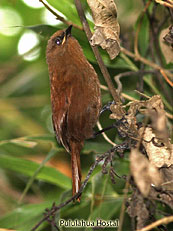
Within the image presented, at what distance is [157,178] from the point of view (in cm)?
145

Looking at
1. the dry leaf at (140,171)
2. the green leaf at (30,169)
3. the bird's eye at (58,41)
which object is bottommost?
the green leaf at (30,169)

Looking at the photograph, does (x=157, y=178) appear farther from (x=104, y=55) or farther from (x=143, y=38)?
(x=143, y=38)

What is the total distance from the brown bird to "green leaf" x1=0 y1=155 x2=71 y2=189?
525mm

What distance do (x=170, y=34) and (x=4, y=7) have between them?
9.37ft

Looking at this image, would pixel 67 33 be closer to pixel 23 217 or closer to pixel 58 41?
pixel 58 41

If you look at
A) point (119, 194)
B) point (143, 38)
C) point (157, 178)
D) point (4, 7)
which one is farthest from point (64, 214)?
point (4, 7)

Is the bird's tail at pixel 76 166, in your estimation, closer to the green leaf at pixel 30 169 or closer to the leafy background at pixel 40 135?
the leafy background at pixel 40 135

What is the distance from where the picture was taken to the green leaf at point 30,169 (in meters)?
3.07

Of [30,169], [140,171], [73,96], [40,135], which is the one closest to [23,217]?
[30,169]

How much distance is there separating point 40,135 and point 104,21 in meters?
1.25

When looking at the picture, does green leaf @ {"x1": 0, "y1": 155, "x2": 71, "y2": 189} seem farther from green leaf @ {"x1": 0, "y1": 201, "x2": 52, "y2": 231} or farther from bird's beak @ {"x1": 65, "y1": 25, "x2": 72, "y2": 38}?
bird's beak @ {"x1": 65, "y1": 25, "x2": 72, "y2": 38}

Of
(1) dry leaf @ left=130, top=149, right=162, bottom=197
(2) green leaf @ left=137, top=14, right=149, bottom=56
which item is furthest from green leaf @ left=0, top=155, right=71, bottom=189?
(1) dry leaf @ left=130, top=149, right=162, bottom=197

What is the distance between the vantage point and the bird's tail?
8.13 feet

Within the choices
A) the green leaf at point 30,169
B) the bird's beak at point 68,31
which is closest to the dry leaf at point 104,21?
the bird's beak at point 68,31
